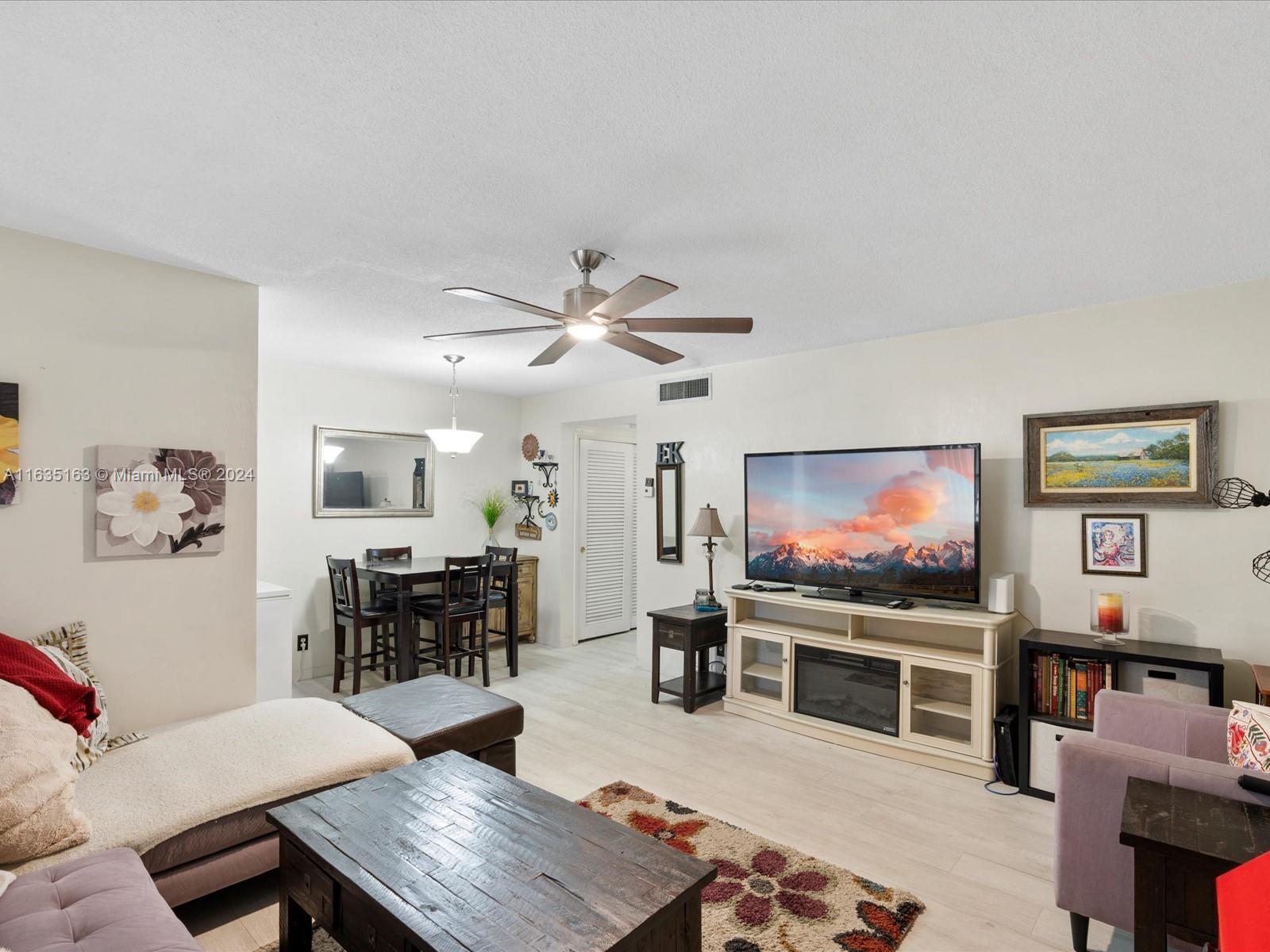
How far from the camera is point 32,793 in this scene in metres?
1.82

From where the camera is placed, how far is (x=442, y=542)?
233 inches

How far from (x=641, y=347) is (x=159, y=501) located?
2.19 metres

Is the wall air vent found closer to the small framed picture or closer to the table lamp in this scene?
the table lamp

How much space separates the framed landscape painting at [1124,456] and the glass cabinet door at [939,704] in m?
1.01

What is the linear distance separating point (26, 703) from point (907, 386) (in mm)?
4258

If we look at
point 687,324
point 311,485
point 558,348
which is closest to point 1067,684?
point 687,324

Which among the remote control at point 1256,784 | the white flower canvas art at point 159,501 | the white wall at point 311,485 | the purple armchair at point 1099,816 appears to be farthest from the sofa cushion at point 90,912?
the white wall at point 311,485

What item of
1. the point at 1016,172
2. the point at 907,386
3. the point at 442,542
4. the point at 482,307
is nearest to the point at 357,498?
the point at 442,542

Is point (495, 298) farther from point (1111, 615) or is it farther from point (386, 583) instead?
point (1111, 615)

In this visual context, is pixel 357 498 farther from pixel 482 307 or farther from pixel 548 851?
pixel 548 851

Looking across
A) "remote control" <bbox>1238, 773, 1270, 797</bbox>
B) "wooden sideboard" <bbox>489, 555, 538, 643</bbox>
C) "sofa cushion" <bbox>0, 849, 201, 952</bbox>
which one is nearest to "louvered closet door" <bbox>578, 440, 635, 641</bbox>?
"wooden sideboard" <bbox>489, 555, 538, 643</bbox>

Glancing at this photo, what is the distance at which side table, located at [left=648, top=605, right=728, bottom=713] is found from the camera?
4324mm

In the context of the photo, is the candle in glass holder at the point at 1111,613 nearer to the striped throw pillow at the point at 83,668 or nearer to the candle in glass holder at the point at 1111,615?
the candle in glass holder at the point at 1111,615

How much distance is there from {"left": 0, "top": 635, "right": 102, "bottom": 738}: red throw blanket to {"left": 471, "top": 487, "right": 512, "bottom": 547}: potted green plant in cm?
384
